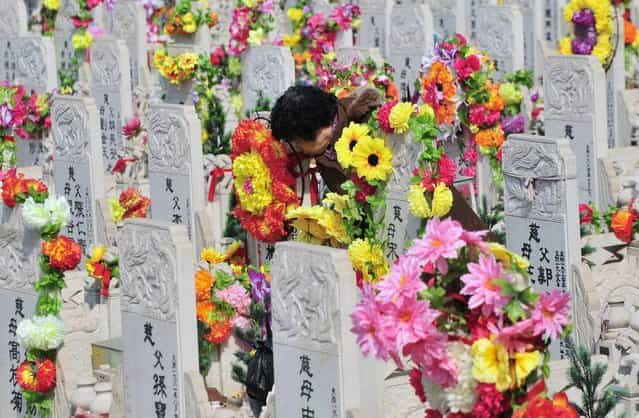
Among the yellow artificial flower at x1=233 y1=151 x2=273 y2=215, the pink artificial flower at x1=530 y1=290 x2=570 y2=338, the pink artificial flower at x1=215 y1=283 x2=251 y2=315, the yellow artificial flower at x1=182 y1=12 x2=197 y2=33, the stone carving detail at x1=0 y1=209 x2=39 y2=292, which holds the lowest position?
the pink artificial flower at x1=215 y1=283 x2=251 y2=315

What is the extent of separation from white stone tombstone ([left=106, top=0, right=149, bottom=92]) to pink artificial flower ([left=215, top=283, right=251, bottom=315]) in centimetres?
643

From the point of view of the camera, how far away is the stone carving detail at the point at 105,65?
12087mm

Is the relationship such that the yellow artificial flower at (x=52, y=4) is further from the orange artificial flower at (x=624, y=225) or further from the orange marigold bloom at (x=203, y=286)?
the orange marigold bloom at (x=203, y=286)

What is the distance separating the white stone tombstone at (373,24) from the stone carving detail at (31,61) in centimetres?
308

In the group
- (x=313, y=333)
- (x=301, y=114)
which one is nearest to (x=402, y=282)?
(x=313, y=333)

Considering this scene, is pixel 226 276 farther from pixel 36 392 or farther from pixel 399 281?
pixel 399 281

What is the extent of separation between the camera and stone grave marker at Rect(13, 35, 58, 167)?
40.0ft

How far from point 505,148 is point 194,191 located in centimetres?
211

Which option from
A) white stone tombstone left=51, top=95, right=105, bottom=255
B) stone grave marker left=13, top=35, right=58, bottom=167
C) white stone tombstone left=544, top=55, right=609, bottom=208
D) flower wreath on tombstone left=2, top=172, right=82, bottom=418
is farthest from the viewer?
stone grave marker left=13, top=35, right=58, bottom=167

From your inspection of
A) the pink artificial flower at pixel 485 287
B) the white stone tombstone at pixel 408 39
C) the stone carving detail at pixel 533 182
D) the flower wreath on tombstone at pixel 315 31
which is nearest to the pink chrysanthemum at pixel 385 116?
the stone carving detail at pixel 533 182

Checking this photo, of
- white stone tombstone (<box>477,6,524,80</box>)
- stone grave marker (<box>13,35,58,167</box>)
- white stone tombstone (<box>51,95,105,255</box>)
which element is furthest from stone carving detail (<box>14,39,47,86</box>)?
white stone tombstone (<box>477,6,524,80</box>)

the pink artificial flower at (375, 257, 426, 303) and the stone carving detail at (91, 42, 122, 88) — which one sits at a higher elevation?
the stone carving detail at (91, 42, 122, 88)

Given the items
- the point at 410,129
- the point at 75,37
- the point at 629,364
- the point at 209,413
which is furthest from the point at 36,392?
the point at 75,37

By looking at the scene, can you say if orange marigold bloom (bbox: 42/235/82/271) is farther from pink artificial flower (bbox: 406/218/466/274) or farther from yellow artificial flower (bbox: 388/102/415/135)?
pink artificial flower (bbox: 406/218/466/274)
